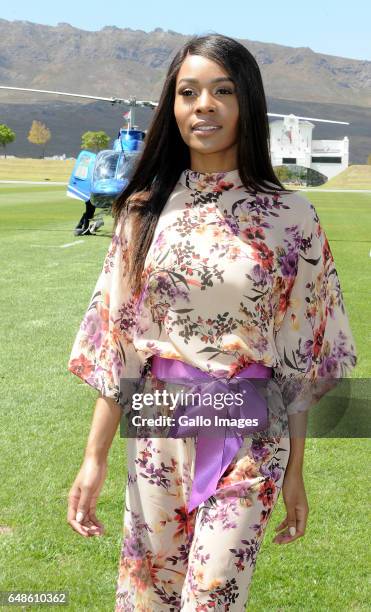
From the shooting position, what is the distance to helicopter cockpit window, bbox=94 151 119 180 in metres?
22.0

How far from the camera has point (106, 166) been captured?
2203 centimetres

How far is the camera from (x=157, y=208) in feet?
7.22

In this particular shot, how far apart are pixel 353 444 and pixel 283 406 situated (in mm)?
3830

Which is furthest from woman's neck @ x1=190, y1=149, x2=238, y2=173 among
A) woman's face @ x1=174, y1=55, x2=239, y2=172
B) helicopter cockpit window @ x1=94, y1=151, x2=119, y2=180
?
helicopter cockpit window @ x1=94, y1=151, x2=119, y2=180

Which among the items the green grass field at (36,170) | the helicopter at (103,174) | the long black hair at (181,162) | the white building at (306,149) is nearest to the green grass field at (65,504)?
the long black hair at (181,162)

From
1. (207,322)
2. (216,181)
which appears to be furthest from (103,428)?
(216,181)

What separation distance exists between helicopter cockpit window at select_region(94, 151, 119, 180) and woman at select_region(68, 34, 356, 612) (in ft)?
65.4

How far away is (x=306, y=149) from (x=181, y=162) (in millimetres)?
194965

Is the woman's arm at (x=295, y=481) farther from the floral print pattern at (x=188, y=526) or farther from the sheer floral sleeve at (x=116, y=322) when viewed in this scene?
the sheer floral sleeve at (x=116, y=322)

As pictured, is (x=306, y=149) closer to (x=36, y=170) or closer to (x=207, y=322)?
(x=36, y=170)

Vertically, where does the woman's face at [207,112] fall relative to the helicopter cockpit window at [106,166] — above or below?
above

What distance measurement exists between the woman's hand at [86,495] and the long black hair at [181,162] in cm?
44

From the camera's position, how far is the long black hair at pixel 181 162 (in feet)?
7.08

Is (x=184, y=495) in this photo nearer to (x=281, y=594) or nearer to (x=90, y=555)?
(x=281, y=594)
